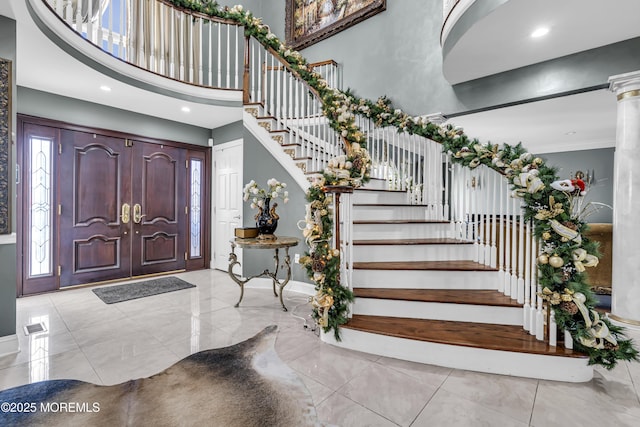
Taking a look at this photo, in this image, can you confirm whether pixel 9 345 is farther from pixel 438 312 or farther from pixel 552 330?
pixel 552 330

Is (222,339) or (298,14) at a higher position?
(298,14)

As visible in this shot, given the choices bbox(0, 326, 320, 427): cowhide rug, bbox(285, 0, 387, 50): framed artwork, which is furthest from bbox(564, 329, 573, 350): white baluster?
bbox(285, 0, 387, 50): framed artwork

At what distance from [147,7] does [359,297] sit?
223 inches

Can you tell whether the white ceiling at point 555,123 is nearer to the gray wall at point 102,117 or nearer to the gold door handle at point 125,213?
the gray wall at point 102,117

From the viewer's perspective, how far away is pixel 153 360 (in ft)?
7.41

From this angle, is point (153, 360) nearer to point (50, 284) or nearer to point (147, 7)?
point (50, 284)

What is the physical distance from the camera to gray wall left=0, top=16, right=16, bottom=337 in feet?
7.79

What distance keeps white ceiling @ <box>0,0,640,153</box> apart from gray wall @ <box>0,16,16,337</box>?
14 cm

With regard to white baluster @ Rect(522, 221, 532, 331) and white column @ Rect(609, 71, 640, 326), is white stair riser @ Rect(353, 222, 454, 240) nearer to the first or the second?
white baluster @ Rect(522, 221, 532, 331)

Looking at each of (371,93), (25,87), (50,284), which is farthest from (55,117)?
(371,93)

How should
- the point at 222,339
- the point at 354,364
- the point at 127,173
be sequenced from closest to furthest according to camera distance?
1. the point at 354,364
2. the point at 222,339
3. the point at 127,173

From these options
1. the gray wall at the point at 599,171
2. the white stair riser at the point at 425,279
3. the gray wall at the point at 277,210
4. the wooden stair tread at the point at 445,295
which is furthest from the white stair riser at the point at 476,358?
the gray wall at the point at 599,171

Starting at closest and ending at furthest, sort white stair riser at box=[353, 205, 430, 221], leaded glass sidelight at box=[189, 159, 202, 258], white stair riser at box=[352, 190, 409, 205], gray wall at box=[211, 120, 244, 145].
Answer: white stair riser at box=[353, 205, 430, 221] < white stair riser at box=[352, 190, 409, 205] < gray wall at box=[211, 120, 244, 145] < leaded glass sidelight at box=[189, 159, 202, 258]

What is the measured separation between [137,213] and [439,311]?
4.53 metres
